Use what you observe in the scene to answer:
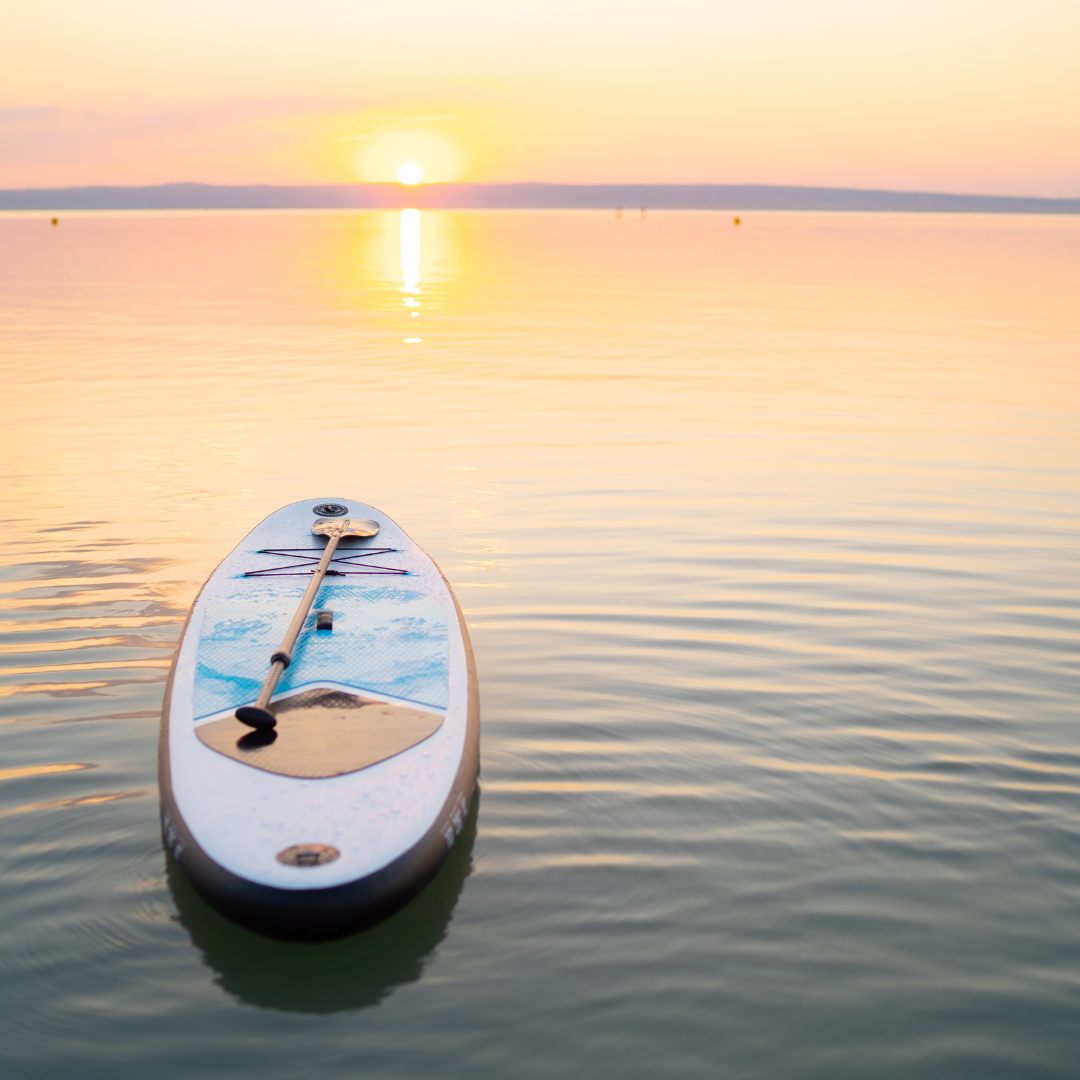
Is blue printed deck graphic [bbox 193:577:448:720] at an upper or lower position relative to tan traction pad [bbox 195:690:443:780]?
upper

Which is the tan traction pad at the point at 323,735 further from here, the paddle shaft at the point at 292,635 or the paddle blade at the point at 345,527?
the paddle blade at the point at 345,527

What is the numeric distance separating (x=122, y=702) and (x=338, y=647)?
1486mm

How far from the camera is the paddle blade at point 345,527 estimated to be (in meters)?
8.07

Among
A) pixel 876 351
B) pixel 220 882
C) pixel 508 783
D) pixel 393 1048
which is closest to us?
pixel 393 1048

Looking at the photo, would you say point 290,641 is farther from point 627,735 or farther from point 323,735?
point 627,735

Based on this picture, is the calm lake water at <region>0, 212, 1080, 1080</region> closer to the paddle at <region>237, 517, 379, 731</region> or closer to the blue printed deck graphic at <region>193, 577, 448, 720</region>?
the blue printed deck graphic at <region>193, 577, 448, 720</region>

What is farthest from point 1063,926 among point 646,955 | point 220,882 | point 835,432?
point 835,432

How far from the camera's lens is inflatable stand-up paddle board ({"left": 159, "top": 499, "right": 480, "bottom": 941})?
4227 mm

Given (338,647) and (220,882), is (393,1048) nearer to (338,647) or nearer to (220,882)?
(220,882)

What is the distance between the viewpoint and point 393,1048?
3885 mm

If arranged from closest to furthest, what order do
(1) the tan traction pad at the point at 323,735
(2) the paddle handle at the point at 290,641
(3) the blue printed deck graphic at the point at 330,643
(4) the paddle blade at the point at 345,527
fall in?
(1) the tan traction pad at the point at 323,735
(2) the paddle handle at the point at 290,641
(3) the blue printed deck graphic at the point at 330,643
(4) the paddle blade at the point at 345,527

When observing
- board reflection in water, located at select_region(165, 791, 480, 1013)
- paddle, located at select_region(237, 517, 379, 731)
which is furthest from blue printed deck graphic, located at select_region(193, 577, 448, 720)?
board reflection in water, located at select_region(165, 791, 480, 1013)

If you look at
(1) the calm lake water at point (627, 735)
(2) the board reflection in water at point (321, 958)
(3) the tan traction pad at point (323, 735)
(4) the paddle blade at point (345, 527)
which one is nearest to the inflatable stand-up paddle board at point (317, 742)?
(3) the tan traction pad at point (323, 735)

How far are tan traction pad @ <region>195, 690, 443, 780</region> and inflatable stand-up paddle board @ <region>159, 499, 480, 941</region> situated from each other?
0.4 inches
